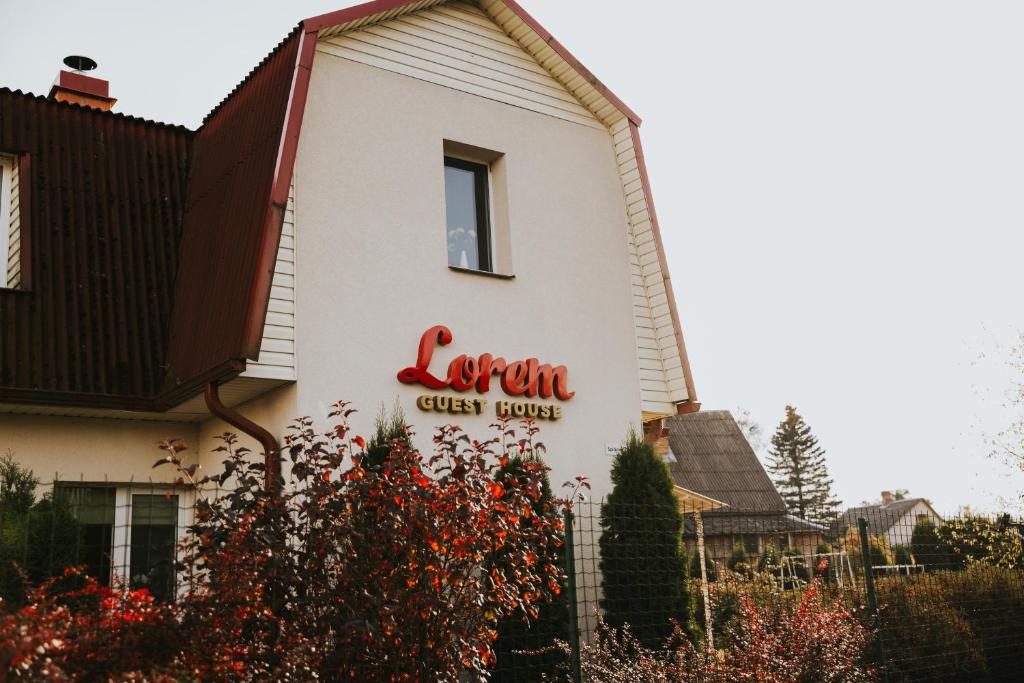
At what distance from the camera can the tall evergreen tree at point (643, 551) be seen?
9422 millimetres

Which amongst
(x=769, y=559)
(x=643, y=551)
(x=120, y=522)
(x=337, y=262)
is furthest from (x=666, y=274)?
(x=769, y=559)

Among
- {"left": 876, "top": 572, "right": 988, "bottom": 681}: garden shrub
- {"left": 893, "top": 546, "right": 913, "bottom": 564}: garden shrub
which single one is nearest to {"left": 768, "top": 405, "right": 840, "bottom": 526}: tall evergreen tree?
{"left": 893, "top": 546, "right": 913, "bottom": 564}: garden shrub

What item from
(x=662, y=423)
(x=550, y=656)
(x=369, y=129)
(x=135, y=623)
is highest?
(x=369, y=129)

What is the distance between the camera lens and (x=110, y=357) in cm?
949

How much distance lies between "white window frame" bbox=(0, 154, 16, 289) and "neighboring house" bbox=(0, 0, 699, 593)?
0.9 inches

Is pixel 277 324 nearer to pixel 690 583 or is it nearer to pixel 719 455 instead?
pixel 690 583

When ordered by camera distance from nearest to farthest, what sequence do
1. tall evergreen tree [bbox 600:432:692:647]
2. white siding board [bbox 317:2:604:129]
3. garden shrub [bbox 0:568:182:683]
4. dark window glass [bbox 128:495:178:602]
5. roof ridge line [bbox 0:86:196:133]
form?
garden shrub [bbox 0:568:182:683] < tall evergreen tree [bbox 600:432:692:647] < dark window glass [bbox 128:495:178:602] < white siding board [bbox 317:2:604:129] < roof ridge line [bbox 0:86:196:133]

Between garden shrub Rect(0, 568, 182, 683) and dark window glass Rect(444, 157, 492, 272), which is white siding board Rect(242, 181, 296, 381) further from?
garden shrub Rect(0, 568, 182, 683)

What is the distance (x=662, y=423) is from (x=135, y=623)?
7.82 metres

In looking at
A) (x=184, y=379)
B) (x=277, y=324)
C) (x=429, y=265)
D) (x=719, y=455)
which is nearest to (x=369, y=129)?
(x=429, y=265)

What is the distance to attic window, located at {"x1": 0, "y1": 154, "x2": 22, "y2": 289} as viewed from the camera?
970cm

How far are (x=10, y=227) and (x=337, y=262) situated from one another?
366 cm

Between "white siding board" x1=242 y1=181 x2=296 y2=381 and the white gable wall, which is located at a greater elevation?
the white gable wall

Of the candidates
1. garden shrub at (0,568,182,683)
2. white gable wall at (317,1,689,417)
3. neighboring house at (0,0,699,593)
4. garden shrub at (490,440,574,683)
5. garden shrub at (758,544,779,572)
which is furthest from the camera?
garden shrub at (758,544,779,572)
